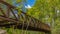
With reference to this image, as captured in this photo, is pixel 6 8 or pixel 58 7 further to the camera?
pixel 58 7

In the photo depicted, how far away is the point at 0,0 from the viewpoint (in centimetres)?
480

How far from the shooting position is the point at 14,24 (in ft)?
19.6

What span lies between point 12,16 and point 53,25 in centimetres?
474

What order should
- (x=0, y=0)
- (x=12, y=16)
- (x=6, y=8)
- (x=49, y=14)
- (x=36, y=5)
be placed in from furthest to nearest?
(x=49, y=14) < (x=36, y=5) < (x=12, y=16) < (x=6, y=8) < (x=0, y=0)

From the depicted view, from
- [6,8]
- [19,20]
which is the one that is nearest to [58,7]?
[19,20]

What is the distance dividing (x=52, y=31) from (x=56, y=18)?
84 centimetres

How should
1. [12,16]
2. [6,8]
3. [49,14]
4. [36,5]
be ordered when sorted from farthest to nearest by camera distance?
[49,14]
[36,5]
[12,16]
[6,8]

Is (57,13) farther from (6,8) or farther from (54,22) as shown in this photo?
(6,8)

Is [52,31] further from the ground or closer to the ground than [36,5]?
closer to the ground

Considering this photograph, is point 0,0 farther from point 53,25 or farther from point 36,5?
point 53,25

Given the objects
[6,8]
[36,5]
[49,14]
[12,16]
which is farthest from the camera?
[49,14]

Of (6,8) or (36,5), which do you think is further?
(36,5)

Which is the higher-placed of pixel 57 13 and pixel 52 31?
pixel 57 13

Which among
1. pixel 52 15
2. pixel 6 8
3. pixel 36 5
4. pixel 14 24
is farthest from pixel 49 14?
pixel 6 8
